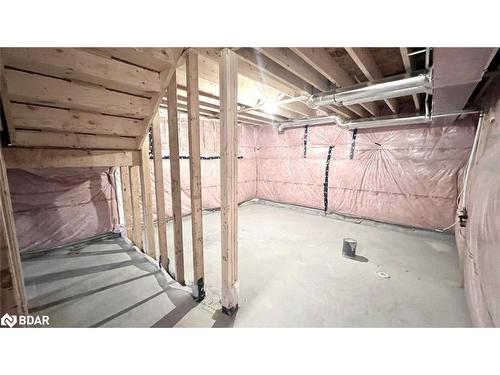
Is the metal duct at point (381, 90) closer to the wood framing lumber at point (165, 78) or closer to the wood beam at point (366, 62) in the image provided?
the wood beam at point (366, 62)

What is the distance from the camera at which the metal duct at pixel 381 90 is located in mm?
1938

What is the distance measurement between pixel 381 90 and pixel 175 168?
7.59 ft

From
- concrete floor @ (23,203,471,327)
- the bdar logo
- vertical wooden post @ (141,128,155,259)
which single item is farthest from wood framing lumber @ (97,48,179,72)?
concrete floor @ (23,203,471,327)

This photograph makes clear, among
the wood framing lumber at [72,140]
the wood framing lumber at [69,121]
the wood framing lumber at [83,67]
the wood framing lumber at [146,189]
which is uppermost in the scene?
the wood framing lumber at [83,67]

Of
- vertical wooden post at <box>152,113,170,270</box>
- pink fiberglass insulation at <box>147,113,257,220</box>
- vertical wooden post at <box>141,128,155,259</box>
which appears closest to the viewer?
vertical wooden post at <box>152,113,170,270</box>

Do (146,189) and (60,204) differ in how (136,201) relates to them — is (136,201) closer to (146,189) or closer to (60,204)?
(146,189)

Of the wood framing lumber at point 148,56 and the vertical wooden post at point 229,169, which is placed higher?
the wood framing lumber at point 148,56

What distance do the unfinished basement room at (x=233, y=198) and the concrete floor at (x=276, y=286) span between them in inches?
0.6

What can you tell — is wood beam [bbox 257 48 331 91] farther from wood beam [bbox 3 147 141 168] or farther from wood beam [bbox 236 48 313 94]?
Answer: wood beam [bbox 3 147 141 168]

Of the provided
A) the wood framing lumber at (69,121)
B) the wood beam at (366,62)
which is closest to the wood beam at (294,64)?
the wood beam at (366,62)

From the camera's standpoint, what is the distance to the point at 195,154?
5.50 ft

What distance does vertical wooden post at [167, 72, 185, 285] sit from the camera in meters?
1.81

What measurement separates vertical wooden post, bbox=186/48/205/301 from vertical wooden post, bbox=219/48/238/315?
288 millimetres
